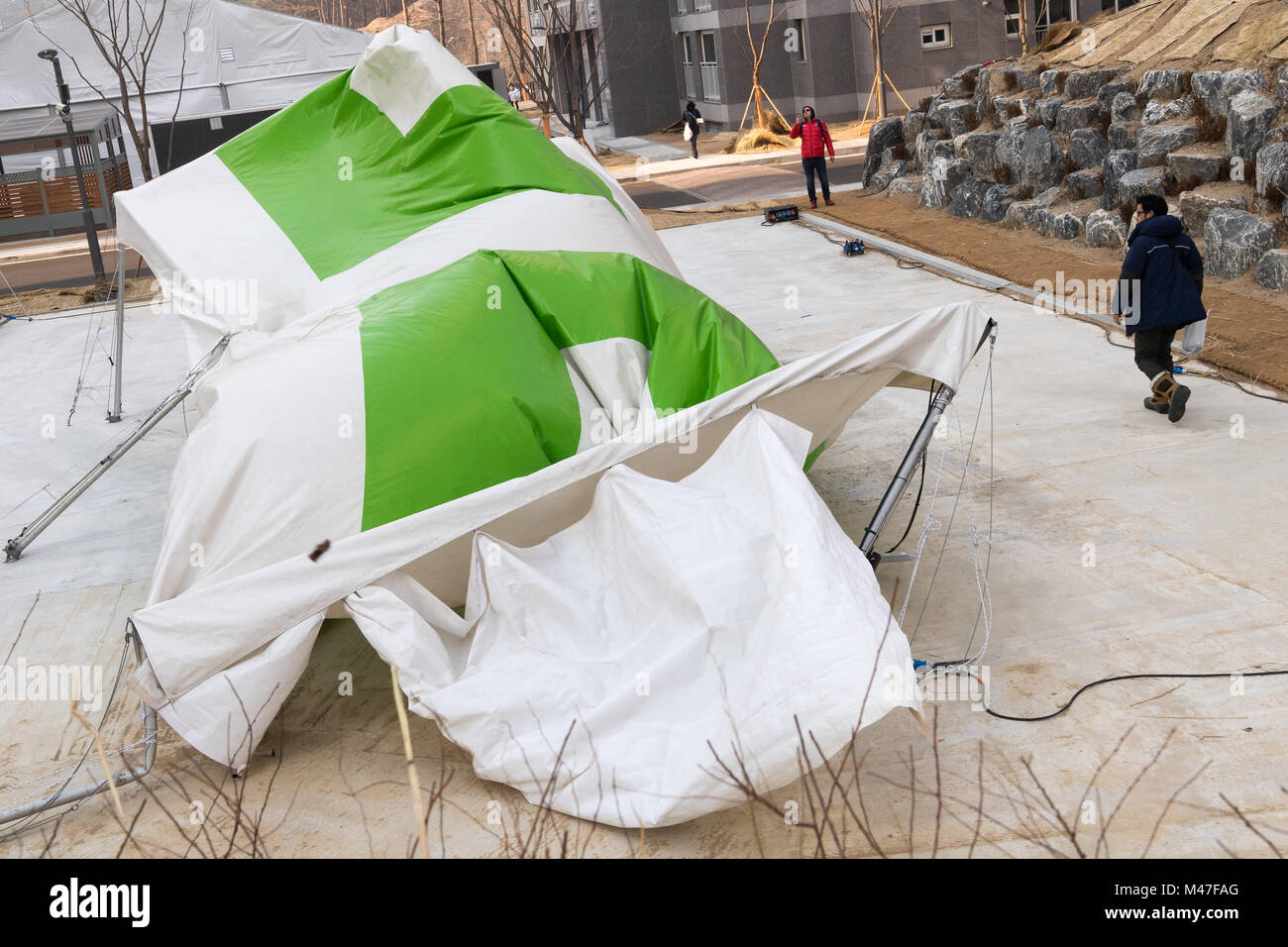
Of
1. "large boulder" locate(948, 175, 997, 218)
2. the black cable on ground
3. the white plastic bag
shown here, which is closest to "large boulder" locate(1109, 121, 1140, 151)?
"large boulder" locate(948, 175, 997, 218)

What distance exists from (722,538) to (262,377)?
7.80 ft

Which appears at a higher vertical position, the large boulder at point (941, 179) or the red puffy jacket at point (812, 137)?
the red puffy jacket at point (812, 137)

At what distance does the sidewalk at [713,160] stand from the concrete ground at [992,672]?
18.2 m

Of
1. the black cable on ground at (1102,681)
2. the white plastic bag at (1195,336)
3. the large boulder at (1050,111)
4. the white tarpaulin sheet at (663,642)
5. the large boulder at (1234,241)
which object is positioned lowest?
the black cable on ground at (1102,681)

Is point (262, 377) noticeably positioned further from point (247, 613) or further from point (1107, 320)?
point (1107, 320)

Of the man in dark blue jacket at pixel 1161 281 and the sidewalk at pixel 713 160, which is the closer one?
the man in dark blue jacket at pixel 1161 281

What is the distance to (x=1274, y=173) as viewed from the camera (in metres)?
12.1

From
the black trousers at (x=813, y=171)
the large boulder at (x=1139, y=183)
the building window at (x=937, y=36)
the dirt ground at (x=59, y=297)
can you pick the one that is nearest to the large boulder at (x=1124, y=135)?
the large boulder at (x=1139, y=183)

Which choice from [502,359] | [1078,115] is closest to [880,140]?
[1078,115]

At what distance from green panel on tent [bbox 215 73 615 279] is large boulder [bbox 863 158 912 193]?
1292cm

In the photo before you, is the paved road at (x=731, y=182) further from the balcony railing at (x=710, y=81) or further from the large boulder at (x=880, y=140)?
the balcony railing at (x=710, y=81)

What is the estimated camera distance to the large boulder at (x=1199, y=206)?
12.6 meters

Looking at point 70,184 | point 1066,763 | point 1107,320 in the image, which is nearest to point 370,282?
point 1066,763

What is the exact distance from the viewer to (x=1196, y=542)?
6641 millimetres
